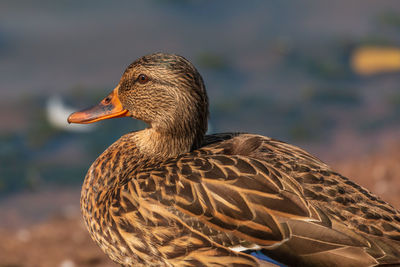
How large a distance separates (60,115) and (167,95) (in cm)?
438

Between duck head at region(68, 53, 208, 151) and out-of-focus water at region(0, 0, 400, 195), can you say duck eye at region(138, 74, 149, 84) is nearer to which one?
duck head at region(68, 53, 208, 151)

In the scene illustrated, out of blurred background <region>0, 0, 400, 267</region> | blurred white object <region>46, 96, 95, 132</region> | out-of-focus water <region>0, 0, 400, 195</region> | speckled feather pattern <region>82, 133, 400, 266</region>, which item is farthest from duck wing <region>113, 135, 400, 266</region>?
blurred white object <region>46, 96, 95, 132</region>

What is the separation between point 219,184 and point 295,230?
0.49 metres

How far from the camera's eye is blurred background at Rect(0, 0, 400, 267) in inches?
263

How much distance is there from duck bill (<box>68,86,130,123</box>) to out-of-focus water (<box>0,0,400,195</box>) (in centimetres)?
311

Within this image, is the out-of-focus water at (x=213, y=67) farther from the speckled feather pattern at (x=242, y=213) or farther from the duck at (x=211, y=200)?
the speckled feather pattern at (x=242, y=213)

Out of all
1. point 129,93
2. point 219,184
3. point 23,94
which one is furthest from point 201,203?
point 23,94

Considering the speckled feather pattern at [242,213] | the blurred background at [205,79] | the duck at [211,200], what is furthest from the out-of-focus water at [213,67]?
the speckled feather pattern at [242,213]

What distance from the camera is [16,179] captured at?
6977mm

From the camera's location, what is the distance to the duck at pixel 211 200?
123 inches

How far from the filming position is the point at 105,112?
399 centimetres

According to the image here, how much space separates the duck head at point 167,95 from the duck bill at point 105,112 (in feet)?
0.21

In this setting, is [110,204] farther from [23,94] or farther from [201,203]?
Answer: [23,94]

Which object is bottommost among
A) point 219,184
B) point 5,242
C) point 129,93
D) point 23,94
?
point 5,242
